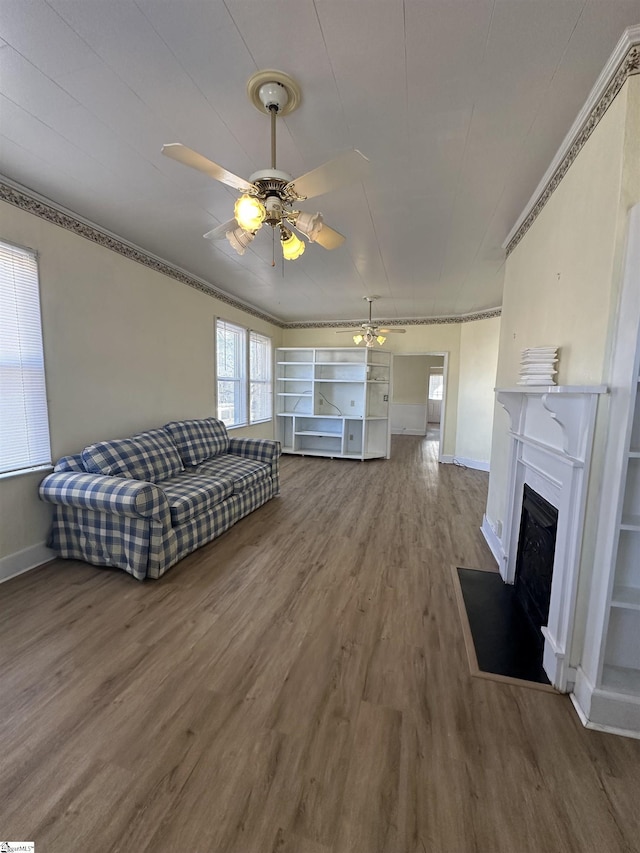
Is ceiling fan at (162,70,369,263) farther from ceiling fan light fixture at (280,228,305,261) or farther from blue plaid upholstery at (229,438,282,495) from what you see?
blue plaid upholstery at (229,438,282,495)

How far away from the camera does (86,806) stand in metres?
1.18

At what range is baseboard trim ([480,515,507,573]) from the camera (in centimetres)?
276

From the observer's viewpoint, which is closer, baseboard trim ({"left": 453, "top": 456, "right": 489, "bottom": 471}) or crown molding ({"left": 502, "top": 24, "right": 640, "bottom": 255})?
crown molding ({"left": 502, "top": 24, "right": 640, "bottom": 255})

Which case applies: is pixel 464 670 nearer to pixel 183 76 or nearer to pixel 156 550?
pixel 156 550

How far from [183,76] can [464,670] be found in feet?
10.1

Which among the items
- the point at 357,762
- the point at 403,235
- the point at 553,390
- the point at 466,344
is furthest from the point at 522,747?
the point at 466,344

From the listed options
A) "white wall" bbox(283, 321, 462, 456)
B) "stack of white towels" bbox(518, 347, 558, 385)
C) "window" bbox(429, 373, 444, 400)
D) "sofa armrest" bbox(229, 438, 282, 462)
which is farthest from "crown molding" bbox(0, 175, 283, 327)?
"window" bbox(429, 373, 444, 400)

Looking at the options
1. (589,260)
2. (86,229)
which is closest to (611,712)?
(589,260)

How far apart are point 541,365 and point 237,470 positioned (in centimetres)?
287

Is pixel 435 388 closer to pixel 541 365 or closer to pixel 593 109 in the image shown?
pixel 541 365

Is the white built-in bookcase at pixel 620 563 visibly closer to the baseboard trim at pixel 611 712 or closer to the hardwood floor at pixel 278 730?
the baseboard trim at pixel 611 712

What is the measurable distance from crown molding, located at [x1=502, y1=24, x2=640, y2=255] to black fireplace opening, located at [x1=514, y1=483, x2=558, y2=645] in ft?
6.23

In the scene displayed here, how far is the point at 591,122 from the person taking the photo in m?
1.65

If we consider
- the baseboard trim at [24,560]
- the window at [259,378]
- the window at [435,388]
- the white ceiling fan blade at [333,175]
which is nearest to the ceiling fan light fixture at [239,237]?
the white ceiling fan blade at [333,175]
